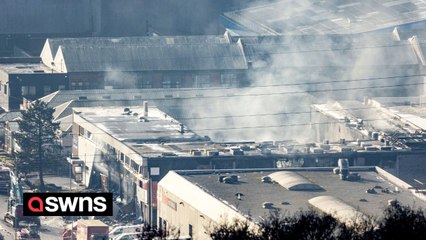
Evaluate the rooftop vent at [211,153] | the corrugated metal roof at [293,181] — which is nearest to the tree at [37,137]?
the rooftop vent at [211,153]

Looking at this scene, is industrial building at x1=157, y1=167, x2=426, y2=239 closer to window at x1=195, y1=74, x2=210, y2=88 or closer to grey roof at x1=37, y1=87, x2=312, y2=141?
grey roof at x1=37, y1=87, x2=312, y2=141

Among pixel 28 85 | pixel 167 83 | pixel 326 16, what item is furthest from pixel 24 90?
pixel 326 16

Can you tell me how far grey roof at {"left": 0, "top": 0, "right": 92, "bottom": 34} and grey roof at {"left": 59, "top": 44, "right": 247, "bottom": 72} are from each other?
1021 cm

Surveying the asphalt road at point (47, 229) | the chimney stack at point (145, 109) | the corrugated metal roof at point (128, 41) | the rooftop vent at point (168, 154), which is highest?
the corrugated metal roof at point (128, 41)

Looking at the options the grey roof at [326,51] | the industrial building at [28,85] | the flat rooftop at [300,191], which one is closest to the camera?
the flat rooftop at [300,191]

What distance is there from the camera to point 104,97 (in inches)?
3669

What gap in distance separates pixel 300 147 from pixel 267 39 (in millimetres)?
25051

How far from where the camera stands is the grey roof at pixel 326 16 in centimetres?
11138

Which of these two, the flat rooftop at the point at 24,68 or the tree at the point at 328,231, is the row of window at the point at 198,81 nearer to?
the flat rooftop at the point at 24,68

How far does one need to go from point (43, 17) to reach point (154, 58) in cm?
1232

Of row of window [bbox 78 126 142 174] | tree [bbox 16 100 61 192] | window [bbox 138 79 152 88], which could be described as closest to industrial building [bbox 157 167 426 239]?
row of window [bbox 78 126 142 174]

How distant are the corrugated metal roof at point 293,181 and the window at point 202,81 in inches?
1094

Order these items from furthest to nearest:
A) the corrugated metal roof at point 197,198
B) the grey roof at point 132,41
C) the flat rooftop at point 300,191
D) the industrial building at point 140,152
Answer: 1. the grey roof at point 132,41
2. the industrial building at point 140,152
3. the flat rooftop at point 300,191
4. the corrugated metal roof at point 197,198

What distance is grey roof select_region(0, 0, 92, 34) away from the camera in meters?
110
